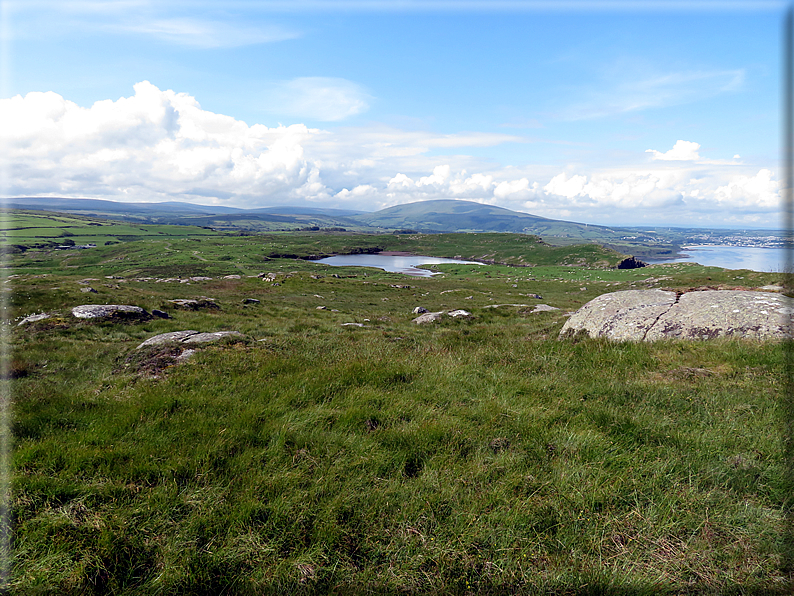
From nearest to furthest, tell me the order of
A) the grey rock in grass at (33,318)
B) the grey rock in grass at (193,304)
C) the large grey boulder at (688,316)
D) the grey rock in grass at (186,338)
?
the large grey boulder at (688,316) < the grey rock in grass at (186,338) < the grey rock in grass at (33,318) < the grey rock in grass at (193,304)

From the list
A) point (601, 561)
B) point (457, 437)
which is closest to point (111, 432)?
point (457, 437)

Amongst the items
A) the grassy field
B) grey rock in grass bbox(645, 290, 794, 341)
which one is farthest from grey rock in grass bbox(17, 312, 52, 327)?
grey rock in grass bbox(645, 290, 794, 341)

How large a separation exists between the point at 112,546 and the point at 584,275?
434ft

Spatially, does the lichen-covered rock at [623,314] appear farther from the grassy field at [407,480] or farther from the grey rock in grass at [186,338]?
the grey rock in grass at [186,338]

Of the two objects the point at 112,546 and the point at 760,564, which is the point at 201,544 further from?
the point at 760,564

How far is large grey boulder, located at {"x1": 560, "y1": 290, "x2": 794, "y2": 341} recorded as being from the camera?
9352mm

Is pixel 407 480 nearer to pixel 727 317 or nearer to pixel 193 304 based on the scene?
pixel 727 317

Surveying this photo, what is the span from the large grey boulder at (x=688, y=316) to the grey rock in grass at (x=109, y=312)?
22.8 m

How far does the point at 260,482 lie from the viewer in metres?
4.06

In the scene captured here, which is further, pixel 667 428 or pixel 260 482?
pixel 667 428

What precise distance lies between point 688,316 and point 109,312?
27.1 meters

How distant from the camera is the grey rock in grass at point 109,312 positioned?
19.2 meters

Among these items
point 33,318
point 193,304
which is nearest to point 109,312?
point 33,318

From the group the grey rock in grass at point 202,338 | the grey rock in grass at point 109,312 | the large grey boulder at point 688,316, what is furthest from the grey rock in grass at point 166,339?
the large grey boulder at point 688,316
